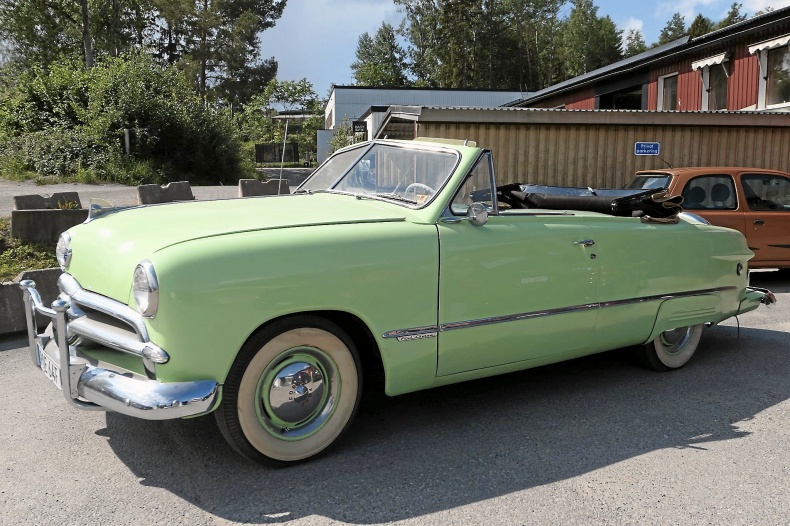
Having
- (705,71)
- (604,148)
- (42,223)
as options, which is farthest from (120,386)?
(705,71)

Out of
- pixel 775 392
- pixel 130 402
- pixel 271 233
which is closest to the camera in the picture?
pixel 130 402

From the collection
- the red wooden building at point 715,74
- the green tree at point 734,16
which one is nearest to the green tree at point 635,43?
the green tree at point 734,16

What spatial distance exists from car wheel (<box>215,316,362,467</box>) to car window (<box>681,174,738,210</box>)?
6.64 m

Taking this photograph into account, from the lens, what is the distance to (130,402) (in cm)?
292

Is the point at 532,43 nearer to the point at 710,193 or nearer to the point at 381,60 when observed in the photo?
the point at 381,60

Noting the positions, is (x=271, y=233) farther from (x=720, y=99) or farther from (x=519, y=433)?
(x=720, y=99)

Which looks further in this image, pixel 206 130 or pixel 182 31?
pixel 182 31

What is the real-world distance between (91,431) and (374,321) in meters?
1.82

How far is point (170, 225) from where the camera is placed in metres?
3.49

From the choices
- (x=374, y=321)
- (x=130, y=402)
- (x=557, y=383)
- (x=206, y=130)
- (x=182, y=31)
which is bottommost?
(x=557, y=383)

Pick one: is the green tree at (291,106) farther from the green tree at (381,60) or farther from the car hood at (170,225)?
the car hood at (170,225)

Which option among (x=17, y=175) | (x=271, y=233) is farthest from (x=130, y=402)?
(x=17, y=175)

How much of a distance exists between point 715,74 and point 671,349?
49.4 ft

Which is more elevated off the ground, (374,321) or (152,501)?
(374,321)
